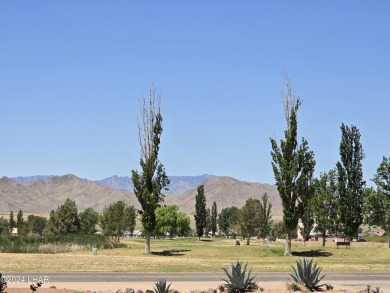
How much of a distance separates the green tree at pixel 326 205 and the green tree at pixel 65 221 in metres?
43.6

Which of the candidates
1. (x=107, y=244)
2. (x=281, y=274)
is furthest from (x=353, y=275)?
(x=107, y=244)

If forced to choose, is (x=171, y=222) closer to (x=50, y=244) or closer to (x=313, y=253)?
(x=50, y=244)

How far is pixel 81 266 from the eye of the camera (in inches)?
1459

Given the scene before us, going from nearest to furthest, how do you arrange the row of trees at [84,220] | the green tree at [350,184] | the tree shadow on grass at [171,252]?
the tree shadow on grass at [171,252] → the green tree at [350,184] → the row of trees at [84,220]

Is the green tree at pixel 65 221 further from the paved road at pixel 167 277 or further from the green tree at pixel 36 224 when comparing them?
the paved road at pixel 167 277

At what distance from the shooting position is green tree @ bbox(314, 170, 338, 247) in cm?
7894

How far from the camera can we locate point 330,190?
7788cm

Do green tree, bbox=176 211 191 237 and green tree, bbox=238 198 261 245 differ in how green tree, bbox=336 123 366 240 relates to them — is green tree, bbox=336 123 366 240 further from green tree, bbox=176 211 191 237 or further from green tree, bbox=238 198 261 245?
green tree, bbox=176 211 191 237

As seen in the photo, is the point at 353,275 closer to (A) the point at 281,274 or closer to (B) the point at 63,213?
(A) the point at 281,274

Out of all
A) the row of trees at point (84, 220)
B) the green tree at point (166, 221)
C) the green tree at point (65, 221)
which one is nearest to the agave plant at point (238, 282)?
the row of trees at point (84, 220)

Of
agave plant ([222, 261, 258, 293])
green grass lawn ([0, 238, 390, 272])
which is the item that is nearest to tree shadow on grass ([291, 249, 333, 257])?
green grass lawn ([0, 238, 390, 272])

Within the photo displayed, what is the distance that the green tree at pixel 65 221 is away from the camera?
341 ft

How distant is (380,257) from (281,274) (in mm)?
22267

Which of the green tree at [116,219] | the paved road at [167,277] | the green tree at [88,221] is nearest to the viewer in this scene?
the paved road at [167,277]
